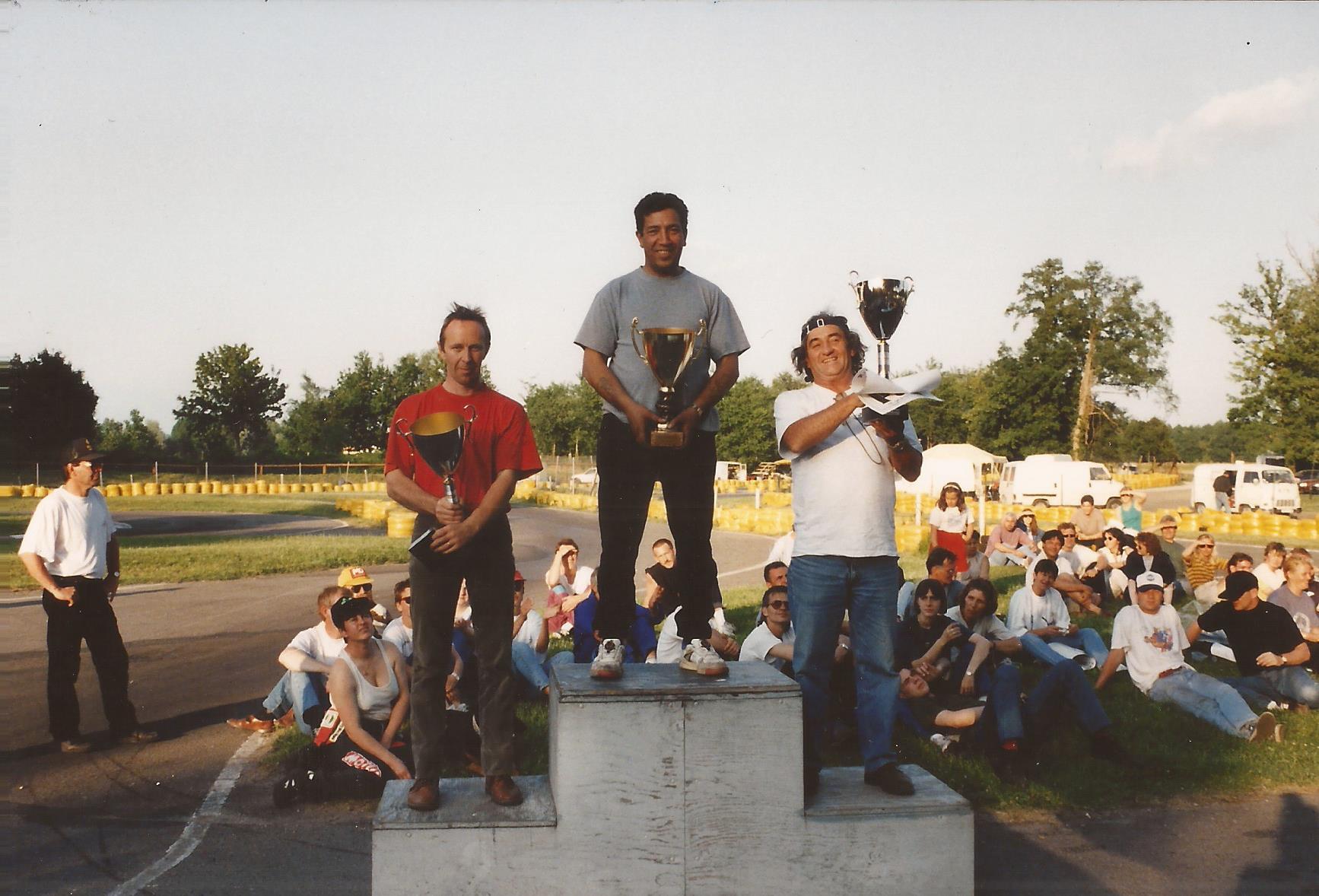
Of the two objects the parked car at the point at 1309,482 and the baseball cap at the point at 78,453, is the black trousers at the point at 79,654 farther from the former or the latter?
the parked car at the point at 1309,482

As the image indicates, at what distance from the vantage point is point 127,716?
25.4 ft

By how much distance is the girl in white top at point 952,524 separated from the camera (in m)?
14.6

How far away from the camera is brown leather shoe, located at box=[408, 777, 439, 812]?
4.23 metres

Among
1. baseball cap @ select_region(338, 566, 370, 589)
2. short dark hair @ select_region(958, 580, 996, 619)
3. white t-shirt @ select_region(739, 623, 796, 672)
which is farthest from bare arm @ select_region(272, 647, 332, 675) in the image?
short dark hair @ select_region(958, 580, 996, 619)

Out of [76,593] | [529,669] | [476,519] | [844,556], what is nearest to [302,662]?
[76,593]

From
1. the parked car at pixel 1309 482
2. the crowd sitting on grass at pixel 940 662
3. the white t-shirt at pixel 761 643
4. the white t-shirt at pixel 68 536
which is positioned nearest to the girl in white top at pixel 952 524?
the crowd sitting on grass at pixel 940 662

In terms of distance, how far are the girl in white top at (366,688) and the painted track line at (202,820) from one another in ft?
2.74

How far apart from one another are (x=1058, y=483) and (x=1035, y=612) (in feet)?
113

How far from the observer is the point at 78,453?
765 cm

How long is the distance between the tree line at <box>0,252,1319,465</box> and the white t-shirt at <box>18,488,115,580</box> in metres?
29.4

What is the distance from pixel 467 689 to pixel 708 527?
3623 mm

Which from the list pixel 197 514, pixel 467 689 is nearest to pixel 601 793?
pixel 467 689

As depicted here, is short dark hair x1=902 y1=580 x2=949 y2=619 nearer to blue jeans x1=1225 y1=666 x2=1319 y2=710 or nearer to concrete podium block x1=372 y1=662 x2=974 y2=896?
blue jeans x1=1225 y1=666 x2=1319 y2=710

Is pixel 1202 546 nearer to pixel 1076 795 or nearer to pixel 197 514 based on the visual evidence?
pixel 1076 795
